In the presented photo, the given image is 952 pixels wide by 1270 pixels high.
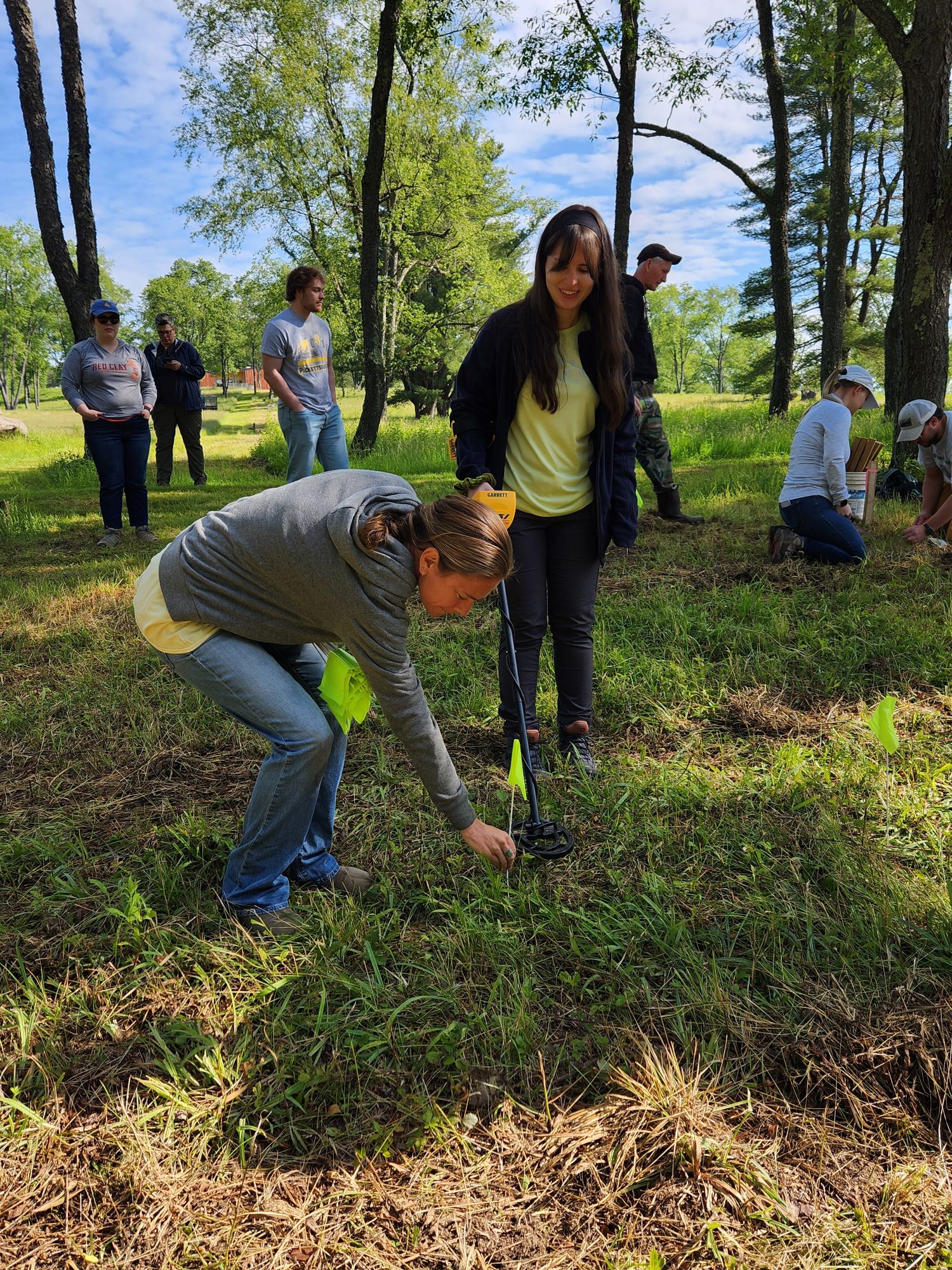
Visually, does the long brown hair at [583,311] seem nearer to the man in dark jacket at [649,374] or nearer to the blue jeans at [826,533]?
the man in dark jacket at [649,374]

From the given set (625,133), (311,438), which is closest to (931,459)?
(311,438)

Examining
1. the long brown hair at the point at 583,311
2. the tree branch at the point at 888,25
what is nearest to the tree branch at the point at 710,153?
the tree branch at the point at 888,25

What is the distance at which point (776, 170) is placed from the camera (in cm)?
1270

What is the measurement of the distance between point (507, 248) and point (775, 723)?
129 ft

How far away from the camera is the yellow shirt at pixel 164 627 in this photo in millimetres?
2254

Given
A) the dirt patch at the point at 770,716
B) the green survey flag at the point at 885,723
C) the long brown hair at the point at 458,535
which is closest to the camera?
the long brown hair at the point at 458,535

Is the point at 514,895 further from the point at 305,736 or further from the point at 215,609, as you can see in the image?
the point at 215,609

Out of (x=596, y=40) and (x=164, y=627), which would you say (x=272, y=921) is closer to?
(x=164, y=627)

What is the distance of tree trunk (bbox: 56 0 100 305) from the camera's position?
33.7ft

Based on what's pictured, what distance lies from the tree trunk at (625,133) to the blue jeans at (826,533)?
7.28 meters

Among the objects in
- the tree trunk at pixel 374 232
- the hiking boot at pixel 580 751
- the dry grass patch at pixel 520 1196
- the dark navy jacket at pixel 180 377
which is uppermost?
the tree trunk at pixel 374 232

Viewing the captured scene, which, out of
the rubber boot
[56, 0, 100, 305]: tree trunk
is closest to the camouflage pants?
the rubber boot

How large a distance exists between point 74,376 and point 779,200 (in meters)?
10.6

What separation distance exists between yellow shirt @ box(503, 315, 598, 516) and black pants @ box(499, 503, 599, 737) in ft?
0.22
